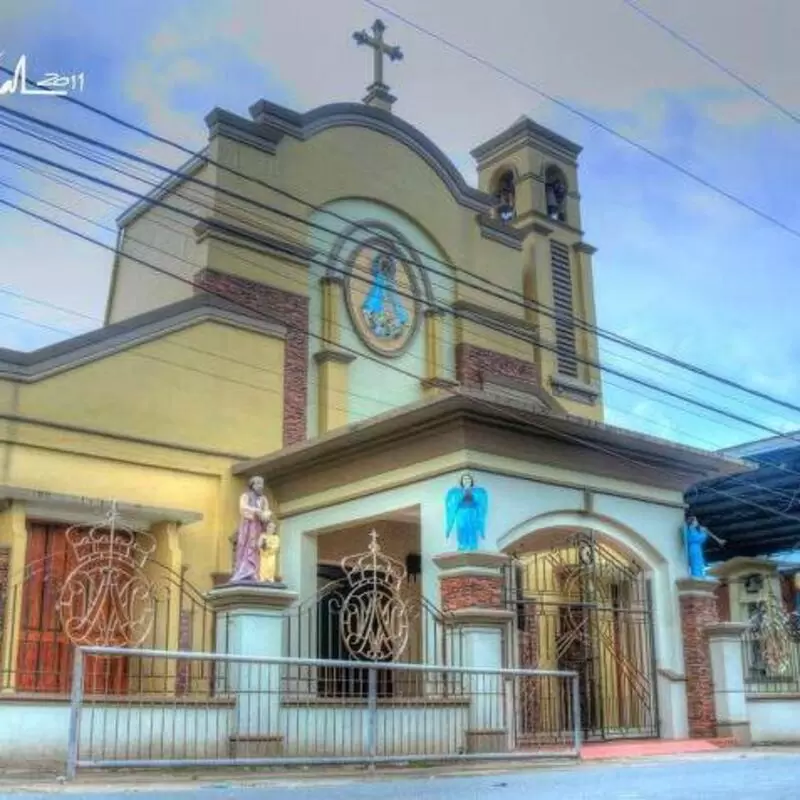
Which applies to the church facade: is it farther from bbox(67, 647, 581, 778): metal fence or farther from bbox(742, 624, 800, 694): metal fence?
bbox(742, 624, 800, 694): metal fence

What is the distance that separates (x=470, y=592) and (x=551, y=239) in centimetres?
1377

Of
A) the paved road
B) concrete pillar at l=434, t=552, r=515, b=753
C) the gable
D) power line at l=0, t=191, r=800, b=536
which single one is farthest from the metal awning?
the paved road

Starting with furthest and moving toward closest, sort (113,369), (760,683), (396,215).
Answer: (396,215)
(760,683)
(113,369)

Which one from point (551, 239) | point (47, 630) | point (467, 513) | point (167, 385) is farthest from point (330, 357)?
point (551, 239)

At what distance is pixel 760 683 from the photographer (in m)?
18.9

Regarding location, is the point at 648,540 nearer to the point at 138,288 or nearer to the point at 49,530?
the point at 49,530

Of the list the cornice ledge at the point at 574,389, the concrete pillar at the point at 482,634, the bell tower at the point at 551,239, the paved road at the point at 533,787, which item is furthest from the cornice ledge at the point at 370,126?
the paved road at the point at 533,787

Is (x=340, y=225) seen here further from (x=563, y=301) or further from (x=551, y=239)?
(x=551, y=239)

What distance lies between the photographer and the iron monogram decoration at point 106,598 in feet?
45.8

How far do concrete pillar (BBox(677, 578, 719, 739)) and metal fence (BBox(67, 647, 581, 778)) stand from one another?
2706mm

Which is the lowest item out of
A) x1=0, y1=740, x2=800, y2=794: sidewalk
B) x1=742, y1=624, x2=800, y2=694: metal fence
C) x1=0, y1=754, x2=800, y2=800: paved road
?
x1=0, y1=754, x2=800, y2=800: paved road

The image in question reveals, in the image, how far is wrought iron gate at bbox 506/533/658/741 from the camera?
1627cm

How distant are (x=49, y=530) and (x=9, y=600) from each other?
1.99m

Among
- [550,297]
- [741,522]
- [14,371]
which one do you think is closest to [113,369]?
[14,371]
